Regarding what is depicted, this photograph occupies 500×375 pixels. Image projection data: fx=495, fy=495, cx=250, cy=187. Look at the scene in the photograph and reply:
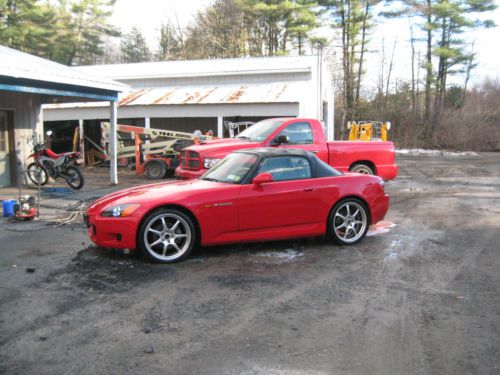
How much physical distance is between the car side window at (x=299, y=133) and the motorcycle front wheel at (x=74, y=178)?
5.32m

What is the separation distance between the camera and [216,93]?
71.4 ft

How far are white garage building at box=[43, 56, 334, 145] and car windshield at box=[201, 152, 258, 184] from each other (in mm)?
12525

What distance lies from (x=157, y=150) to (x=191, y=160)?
6.45 m

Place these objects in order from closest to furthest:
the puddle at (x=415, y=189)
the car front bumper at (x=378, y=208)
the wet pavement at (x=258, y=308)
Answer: the wet pavement at (x=258, y=308) < the car front bumper at (x=378, y=208) < the puddle at (x=415, y=189)

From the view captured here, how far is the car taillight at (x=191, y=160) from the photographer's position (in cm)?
1097

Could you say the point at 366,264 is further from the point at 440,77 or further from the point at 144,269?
the point at 440,77

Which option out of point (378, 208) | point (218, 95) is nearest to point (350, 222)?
→ point (378, 208)

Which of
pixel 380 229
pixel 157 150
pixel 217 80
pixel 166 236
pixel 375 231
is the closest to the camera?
pixel 166 236

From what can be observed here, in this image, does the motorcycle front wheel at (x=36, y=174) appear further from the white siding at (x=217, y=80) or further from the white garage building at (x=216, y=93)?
the white siding at (x=217, y=80)

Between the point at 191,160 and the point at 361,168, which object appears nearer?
the point at 191,160

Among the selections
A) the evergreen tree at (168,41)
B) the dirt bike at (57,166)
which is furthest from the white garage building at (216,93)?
the evergreen tree at (168,41)

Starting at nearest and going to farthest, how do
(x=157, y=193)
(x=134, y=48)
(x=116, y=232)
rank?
(x=116, y=232), (x=157, y=193), (x=134, y=48)

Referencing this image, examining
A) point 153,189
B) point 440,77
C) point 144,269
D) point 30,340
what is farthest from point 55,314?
point 440,77

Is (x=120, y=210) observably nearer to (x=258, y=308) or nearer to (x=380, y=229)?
(x=258, y=308)
